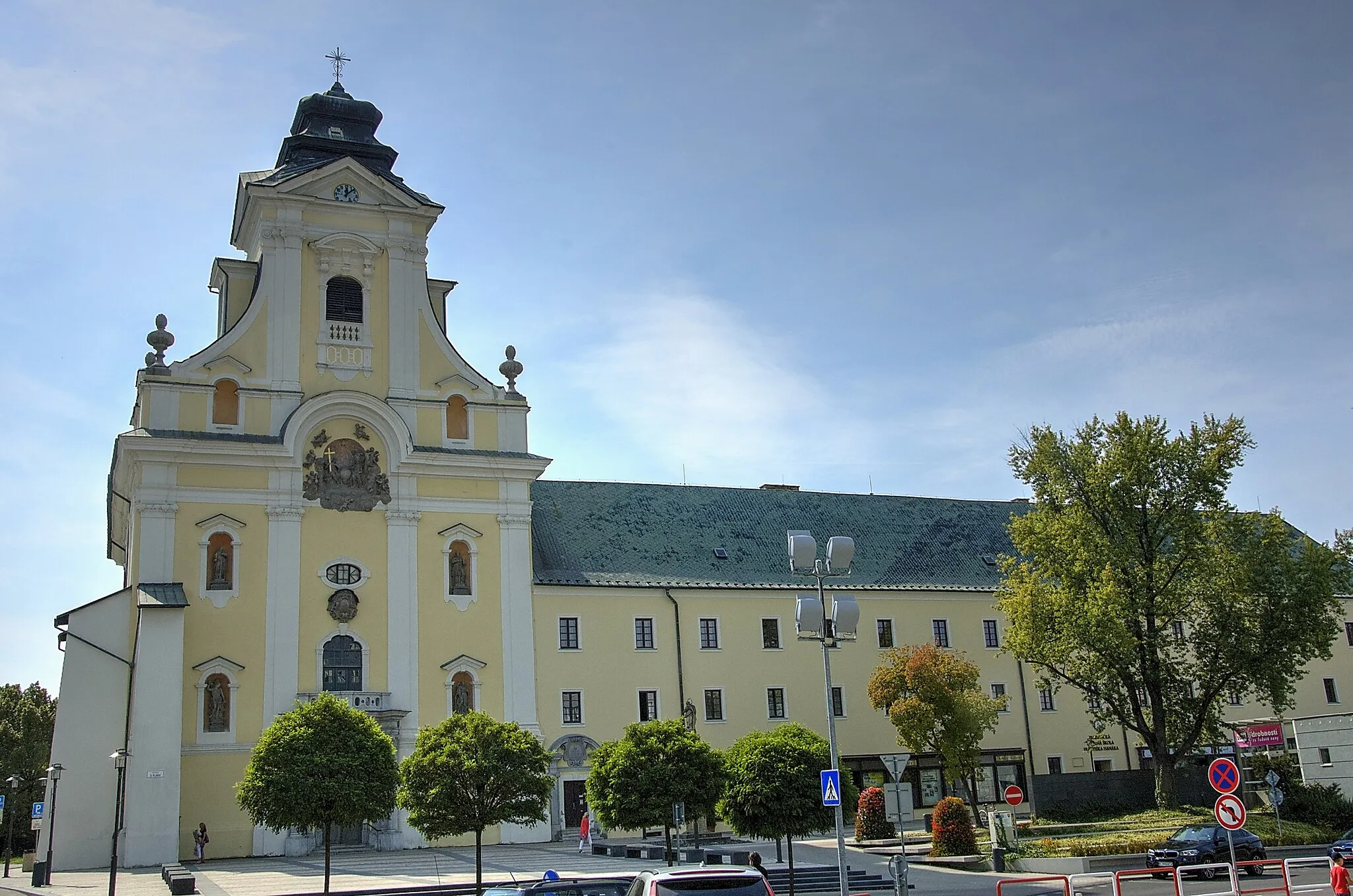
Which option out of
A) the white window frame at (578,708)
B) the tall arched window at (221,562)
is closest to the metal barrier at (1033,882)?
the white window frame at (578,708)

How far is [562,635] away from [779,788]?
18.7m

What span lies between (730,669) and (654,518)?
7.11 metres

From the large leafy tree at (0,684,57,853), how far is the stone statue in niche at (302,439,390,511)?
34.4 metres

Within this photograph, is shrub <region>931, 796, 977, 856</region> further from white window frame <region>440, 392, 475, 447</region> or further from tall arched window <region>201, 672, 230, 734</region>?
tall arched window <region>201, 672, 230, 734</region>

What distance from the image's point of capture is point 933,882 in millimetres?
29281

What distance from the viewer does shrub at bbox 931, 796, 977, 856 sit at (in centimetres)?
3394

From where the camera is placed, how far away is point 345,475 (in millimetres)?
42125

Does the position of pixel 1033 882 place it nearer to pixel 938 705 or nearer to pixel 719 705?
pixel 938 705

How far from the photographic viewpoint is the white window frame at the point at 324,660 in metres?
40.1

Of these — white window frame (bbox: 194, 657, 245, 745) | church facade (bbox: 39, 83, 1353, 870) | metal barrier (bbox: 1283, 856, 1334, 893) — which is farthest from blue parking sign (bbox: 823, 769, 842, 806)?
white window frame (bbox: 194, 657, 245, 745)

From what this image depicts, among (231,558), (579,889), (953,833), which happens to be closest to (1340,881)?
(579,889)

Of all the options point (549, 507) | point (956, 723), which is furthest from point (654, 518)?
point (956, 723)

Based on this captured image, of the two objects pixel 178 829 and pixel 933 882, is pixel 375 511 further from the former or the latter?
pixel 933 882

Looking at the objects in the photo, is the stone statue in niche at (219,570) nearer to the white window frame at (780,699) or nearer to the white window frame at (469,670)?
the white window frame at (469,670)
